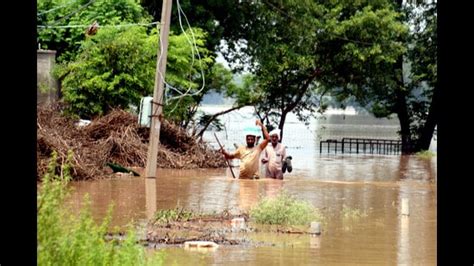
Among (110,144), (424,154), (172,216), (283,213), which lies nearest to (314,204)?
(283,213)

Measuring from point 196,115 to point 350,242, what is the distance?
26.9 metres

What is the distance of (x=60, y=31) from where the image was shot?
32.3 m

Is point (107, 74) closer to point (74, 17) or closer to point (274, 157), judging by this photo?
point (74, 17)

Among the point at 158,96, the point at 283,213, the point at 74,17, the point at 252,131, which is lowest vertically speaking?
the point at 283,213

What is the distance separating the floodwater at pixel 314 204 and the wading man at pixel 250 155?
0.36 metres

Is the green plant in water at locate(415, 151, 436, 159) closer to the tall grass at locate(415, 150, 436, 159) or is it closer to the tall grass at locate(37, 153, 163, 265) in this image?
the tall grass at locate(415, 150, 436, 159)

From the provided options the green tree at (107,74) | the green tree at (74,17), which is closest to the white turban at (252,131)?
the green tree at (107,74)

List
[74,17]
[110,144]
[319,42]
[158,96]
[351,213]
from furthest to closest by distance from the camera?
[319,42]
[74,17]
[110,144]
[158,96]
[351,213]

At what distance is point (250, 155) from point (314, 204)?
4.39 metres

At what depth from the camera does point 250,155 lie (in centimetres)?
2144

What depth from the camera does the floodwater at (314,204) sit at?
10938mm
